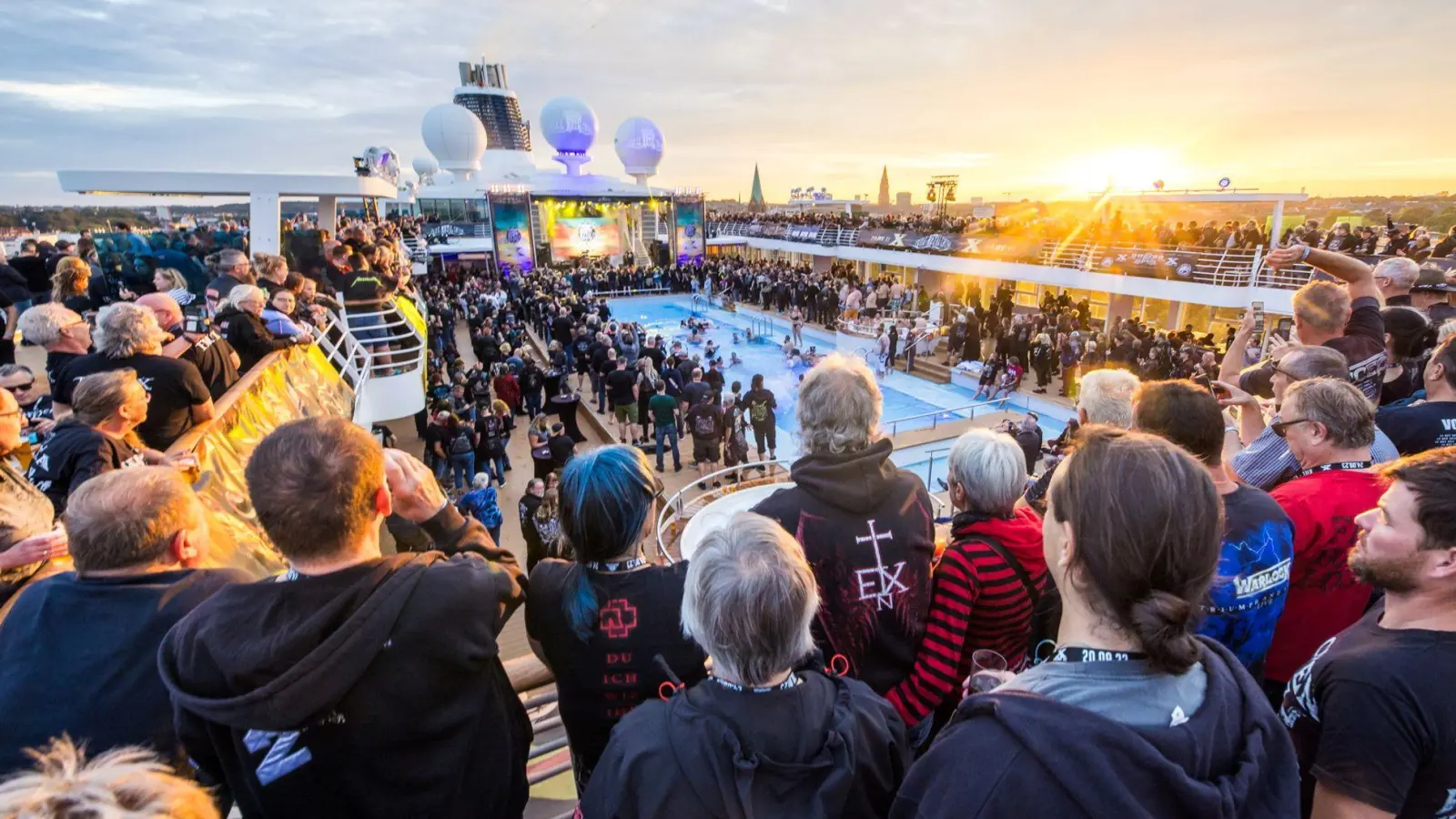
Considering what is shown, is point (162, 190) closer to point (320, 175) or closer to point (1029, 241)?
point (320, 175)

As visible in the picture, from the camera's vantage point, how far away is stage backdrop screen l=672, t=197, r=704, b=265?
121 feet

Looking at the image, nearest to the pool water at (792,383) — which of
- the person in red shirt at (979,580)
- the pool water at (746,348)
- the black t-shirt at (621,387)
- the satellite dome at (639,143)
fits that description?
the pool water at (746,348)

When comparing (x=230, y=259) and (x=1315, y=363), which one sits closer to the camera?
(x=1315, y=363)

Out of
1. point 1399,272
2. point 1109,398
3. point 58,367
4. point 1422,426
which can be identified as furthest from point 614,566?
point 1399,272

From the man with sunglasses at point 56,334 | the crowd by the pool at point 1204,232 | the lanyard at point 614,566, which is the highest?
the crowd by the pool at point 1204,232

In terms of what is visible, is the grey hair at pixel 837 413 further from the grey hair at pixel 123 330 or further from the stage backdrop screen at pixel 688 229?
the stage backdrop screen at pixel 688 229

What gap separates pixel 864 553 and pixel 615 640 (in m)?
0.78

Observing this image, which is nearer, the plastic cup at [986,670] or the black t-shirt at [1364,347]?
the plastic cup at [986,670]

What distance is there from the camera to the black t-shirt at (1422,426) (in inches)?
108

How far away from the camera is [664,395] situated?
9.49 m

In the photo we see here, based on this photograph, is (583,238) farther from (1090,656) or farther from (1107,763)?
(1107,763)

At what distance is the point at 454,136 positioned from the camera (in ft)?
137

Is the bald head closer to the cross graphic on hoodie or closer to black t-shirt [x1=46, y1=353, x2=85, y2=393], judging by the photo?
black t-shirt [x1=46, y1=353, x2=85, y2=393]

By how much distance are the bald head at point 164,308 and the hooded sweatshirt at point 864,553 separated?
15.1 ft
